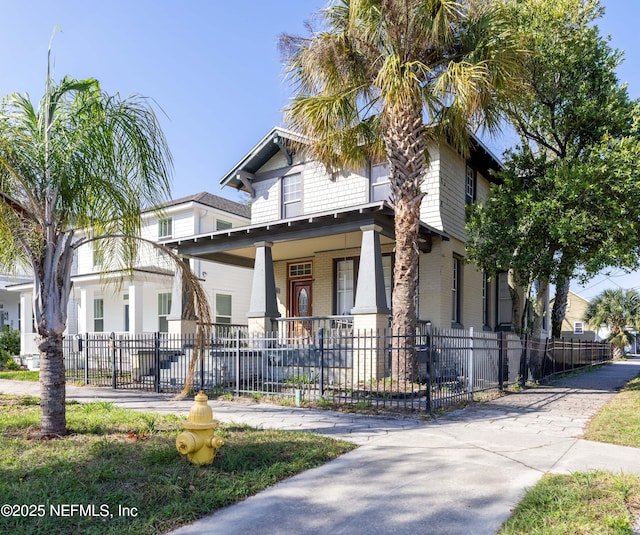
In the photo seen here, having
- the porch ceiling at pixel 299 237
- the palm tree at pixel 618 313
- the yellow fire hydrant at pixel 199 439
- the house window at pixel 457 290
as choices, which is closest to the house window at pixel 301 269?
the porch ceiling at pixel 299 237

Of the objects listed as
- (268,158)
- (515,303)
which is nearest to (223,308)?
(268,158)

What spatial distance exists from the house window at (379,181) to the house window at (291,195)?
2.74m

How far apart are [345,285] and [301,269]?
1.99 meters

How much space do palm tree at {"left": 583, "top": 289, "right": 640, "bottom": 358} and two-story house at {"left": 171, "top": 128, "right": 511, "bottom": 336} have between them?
23.9 m

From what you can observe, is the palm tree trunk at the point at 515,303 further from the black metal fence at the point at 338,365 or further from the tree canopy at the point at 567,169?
the black metal fence at the point at 338,365

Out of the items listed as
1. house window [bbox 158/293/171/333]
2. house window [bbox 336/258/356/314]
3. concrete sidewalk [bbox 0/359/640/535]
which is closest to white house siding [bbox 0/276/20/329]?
house window [bbox 158/293/171/333]

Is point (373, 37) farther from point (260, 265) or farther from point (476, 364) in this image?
point (476, 364)

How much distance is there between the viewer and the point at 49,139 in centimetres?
650

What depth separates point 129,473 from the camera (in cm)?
502

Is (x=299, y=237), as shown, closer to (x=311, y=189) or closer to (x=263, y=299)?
(x=263, y=299)

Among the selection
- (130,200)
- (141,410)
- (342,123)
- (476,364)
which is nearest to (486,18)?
(342,123)

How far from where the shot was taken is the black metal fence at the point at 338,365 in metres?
9.79

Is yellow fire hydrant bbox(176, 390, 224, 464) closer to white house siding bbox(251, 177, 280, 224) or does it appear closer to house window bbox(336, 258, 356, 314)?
house window bbox(336, 258, 356, 314)

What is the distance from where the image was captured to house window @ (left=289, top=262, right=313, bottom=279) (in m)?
17.5
